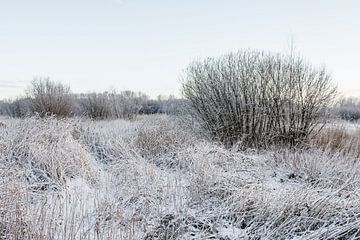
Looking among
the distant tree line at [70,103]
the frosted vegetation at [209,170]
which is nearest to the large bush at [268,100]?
the frosted vegetation at [209,170]

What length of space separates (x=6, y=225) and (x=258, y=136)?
8.33 metres

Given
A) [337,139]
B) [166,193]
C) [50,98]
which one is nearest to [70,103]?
[50,98]

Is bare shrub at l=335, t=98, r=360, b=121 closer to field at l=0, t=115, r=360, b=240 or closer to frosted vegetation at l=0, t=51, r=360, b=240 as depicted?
frosted vegetation at l=0, t=51, r=360, b=240

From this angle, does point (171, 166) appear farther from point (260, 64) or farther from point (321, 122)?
point (321, 122)

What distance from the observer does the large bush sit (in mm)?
11023

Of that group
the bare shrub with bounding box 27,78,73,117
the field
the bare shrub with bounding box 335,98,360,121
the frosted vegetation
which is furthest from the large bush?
the bare shrub with bounding box 27,78,73,117

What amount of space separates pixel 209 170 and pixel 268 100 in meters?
5.55

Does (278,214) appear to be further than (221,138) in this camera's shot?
No

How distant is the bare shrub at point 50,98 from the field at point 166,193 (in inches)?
523

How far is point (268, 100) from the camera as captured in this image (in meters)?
11.1

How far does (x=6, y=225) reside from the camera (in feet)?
12.4

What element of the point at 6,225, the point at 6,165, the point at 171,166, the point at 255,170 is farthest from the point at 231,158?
the point at 6,225

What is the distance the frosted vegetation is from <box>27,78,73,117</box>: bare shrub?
10.9m

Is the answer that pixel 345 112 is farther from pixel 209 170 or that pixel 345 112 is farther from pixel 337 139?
pixel 209 170
